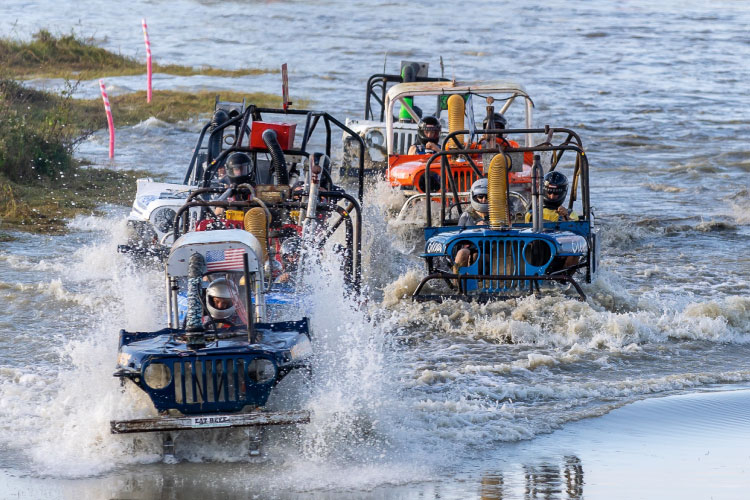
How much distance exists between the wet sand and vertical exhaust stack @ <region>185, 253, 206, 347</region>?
81 cm

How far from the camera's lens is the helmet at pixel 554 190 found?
11.7 meters

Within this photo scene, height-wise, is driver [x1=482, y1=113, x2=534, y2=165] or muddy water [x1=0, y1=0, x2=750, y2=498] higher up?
driver [x1=482, y1=113, x2=534, y2=165]

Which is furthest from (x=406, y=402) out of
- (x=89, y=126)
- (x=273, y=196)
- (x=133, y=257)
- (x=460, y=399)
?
(x=89, y=126)

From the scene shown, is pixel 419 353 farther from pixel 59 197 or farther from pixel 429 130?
pixel 59 197

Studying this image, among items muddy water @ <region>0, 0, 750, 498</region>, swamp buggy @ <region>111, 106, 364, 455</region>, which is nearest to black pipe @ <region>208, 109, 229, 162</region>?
muddy water @ <region>0, 0, 750, 498</region>

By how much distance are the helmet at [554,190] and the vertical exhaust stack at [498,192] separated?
2.72ft

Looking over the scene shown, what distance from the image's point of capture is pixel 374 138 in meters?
18.4

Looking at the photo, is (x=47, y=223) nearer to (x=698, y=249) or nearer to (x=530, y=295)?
(x=530, y=295)

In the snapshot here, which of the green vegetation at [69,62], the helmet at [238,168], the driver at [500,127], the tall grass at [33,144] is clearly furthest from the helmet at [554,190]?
the green vegetation at [69,62]

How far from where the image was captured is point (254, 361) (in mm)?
7375

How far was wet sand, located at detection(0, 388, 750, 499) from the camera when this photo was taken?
23.0ft

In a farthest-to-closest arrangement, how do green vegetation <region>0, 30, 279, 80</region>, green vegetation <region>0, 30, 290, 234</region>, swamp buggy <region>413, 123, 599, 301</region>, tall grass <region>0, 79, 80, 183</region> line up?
green vegetation <region>0, 30, 279, 80</region> < tall grass <region>0, 79, 80, 183</region> < green vegetation <region>0, 30, 290, 234</region> < swamp buggy <region>413, 123, 599, 301</region>

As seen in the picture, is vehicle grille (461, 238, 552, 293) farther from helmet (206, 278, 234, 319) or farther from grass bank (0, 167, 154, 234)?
grass bank (0, 167, 154, 234)

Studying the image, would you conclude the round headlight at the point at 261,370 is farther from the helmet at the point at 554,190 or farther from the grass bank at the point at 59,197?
the grass bank at the point at 59,197
